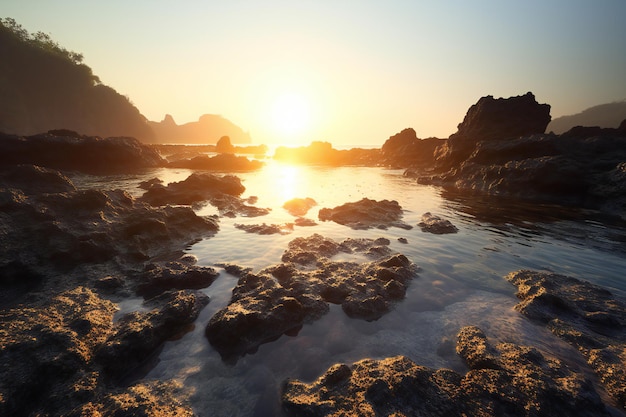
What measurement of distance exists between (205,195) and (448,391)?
22.5m

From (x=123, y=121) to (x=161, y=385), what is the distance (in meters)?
131

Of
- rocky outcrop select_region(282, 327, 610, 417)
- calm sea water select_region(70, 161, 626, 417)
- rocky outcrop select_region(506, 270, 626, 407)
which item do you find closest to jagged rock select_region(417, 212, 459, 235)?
calm sea water select_region(70, 161, 626, 417)

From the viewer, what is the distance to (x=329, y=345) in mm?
6066

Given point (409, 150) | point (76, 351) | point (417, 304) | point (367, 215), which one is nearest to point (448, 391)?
point (417, 304)

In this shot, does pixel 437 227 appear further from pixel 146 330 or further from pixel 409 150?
pixel 409 150

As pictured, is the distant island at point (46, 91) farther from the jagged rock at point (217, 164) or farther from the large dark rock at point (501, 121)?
the large dark rock at point (501, 121)

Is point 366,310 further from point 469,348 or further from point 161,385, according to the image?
point 161,385

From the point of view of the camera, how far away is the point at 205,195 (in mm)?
23250

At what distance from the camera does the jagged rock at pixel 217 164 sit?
180 ft

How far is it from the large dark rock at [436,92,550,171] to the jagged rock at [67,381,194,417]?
50.5 meters

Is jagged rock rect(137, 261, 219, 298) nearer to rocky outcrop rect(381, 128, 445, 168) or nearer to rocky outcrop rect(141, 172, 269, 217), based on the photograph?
rocky outcrop rect(141, 172, 269, 217)

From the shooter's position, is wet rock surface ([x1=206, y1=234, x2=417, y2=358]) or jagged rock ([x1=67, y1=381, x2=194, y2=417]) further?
wet rock surface ([x1=206, y1=234, x2=417, y2=358])

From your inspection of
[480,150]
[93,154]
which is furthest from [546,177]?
[93,154]

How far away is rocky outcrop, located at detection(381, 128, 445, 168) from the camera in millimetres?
75919
